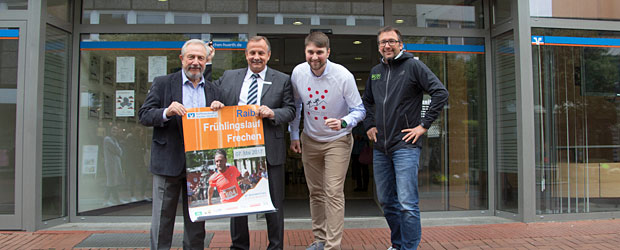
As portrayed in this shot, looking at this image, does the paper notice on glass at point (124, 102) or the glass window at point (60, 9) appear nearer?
the glass window at point (60, 9)

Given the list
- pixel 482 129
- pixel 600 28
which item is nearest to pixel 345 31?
pixel 482 129

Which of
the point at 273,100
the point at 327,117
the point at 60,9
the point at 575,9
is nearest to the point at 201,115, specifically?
the point at 273,100

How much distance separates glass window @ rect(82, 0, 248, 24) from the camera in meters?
5.76

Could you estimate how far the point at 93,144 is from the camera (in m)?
5.73

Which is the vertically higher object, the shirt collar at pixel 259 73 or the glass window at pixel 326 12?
the glass window at pixel 326 12

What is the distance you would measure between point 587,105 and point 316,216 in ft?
14.0

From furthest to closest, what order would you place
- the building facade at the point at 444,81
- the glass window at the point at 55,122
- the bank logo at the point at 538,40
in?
1. the bank logo at the point at 538,40
2. the building facade at the point at 444,81
3. the glass window at the point at 55,122

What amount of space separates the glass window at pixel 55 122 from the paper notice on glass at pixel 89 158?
225 millimetres

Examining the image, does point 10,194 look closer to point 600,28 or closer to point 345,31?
point 345,31

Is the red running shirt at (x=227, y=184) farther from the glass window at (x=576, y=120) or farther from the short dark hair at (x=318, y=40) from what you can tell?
the glass window at (x=576, y=120)

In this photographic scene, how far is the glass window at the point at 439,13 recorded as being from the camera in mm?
6023

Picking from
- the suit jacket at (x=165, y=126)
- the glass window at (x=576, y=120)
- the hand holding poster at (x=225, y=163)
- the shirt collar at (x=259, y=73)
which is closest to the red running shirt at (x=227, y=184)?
the hand holding poster at (x=225, y=163)

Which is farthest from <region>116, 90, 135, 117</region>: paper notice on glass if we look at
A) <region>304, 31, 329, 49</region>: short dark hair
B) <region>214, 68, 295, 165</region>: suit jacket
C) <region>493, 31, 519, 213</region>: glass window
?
<region>493, 31, 519, 213</region>: glass window

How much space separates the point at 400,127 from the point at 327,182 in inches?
28.6
